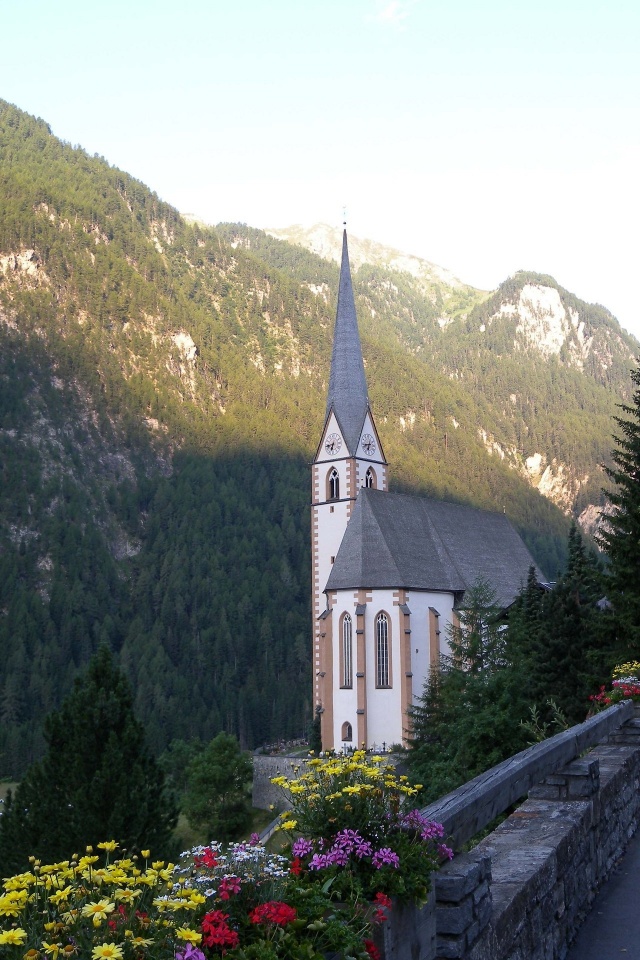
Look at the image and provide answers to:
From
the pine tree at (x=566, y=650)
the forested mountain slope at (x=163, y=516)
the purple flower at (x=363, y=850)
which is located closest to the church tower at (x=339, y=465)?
the pine tree at (x=566, y=650)

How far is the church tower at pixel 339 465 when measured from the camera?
49.7 metres

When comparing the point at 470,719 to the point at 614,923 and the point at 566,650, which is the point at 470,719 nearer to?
the point at 566,650

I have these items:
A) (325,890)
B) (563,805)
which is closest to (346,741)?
(563,805)

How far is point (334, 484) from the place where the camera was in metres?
52.0

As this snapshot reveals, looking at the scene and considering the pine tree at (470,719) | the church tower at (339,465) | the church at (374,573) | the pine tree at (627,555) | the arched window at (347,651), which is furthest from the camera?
the church tower at (339,465)

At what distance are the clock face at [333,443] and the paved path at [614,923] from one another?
4389cm

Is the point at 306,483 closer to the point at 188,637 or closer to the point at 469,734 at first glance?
the point at 188,637

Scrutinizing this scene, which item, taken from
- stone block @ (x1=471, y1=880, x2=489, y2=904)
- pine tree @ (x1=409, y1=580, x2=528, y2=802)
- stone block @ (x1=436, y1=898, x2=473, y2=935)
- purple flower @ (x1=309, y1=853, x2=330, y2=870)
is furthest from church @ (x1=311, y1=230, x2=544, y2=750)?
purple flower @ (x1=309, y1=853, x2=330, y2=870)

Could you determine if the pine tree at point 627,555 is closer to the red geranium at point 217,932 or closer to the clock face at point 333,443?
the red geranium at point 217,932

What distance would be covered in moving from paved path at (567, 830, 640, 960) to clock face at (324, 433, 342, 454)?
1728 inches

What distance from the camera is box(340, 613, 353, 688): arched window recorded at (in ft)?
146

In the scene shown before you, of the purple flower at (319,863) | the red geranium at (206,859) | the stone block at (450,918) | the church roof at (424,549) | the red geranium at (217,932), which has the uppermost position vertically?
the church roof at (424,549)

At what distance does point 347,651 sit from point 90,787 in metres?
21.8

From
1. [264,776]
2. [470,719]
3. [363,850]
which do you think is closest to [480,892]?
[363,850]
